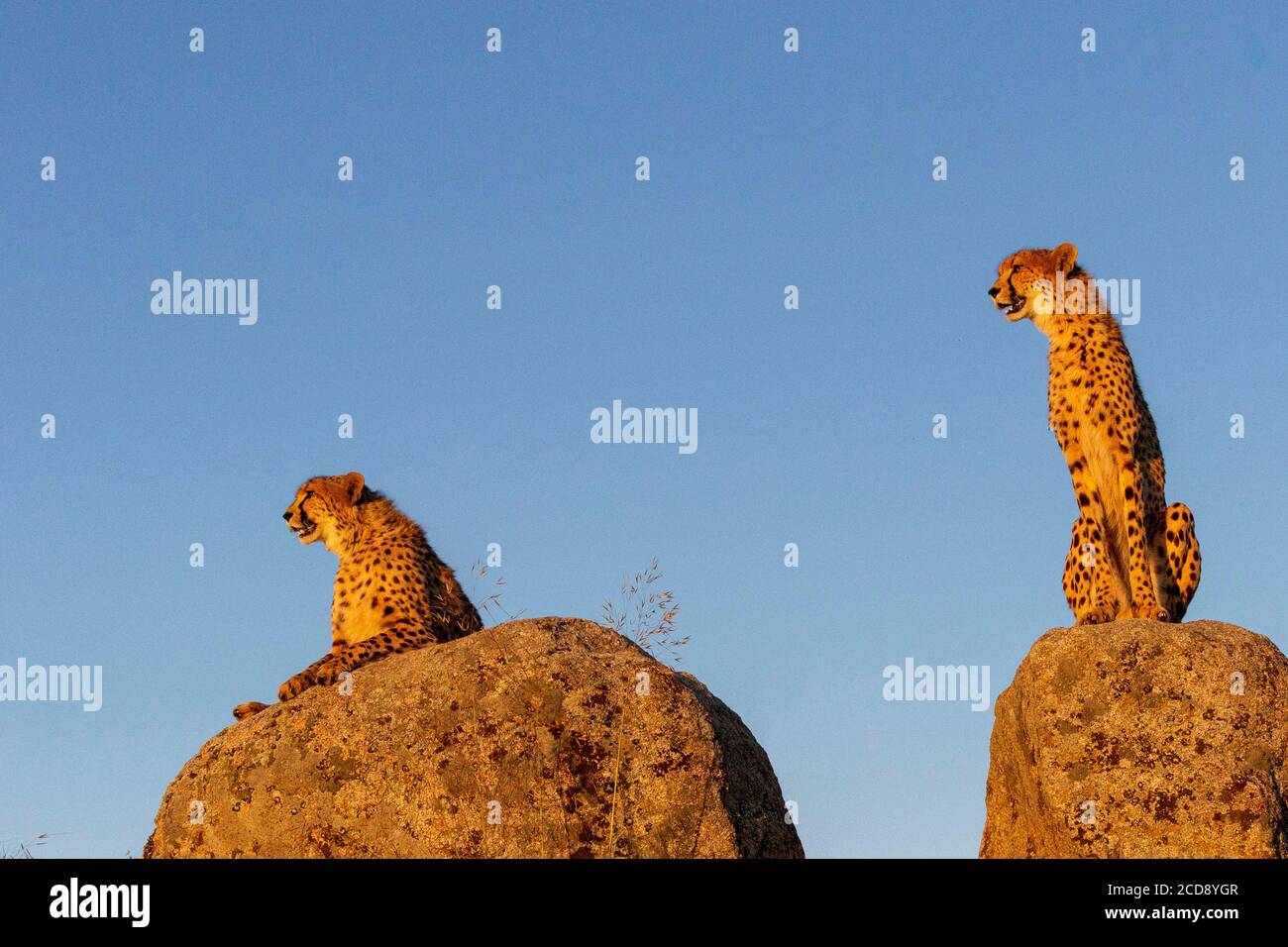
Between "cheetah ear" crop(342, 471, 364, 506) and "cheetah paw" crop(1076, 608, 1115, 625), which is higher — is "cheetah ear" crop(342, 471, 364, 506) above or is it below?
above

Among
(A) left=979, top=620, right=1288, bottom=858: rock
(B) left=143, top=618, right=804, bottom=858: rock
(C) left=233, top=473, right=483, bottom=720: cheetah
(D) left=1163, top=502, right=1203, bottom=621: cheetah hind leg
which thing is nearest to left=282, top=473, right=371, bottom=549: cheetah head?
(C) left=233, top=473, right=483, bottom=720: cheetah

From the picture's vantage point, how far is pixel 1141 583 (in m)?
8.37

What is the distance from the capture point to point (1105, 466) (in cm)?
873

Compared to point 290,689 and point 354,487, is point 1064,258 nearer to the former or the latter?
point 354,487

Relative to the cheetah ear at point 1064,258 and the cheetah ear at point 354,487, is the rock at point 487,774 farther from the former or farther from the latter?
the cheetah ear at point 1064,258

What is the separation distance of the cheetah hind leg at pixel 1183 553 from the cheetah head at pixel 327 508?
173 inches

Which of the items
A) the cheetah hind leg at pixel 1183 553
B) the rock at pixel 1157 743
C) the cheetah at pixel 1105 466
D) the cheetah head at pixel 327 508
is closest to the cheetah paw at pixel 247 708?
the cheetah head at pixel 327 508

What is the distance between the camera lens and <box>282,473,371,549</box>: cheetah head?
8.54 meters

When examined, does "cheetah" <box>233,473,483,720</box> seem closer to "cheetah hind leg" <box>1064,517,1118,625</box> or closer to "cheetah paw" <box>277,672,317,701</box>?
"cheetah paw" <box>277,672,317,701</box>

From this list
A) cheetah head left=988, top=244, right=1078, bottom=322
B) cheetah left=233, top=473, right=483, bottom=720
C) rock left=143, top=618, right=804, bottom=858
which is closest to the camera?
rock left=143, top=618, right=804, bottom=858

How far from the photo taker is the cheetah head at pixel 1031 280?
30.8 ft
